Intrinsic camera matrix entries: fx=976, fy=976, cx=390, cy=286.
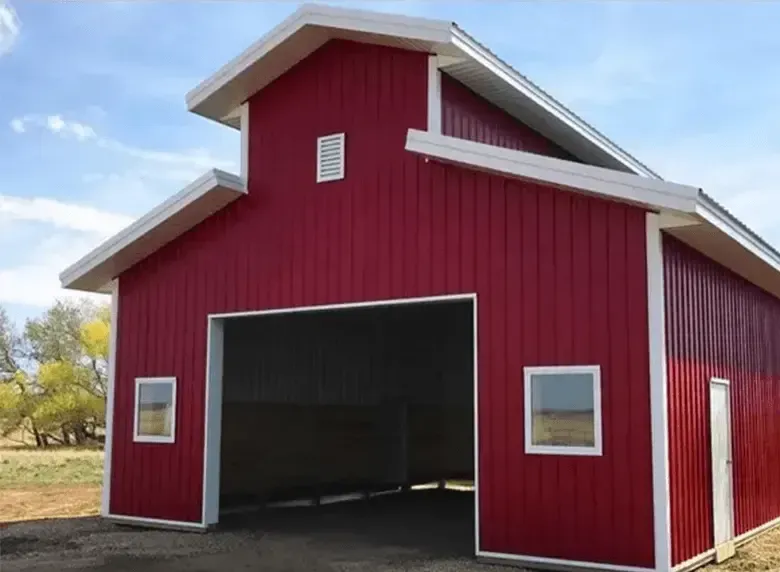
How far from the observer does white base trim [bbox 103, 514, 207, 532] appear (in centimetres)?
1223

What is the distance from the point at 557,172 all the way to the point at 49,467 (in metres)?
18.6

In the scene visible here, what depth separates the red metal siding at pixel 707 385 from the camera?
30.9 feet

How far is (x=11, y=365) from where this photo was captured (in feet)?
147

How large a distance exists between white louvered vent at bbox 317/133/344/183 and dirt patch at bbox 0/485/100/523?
6.82m

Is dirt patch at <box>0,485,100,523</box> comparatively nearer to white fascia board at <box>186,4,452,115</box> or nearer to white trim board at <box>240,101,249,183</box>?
white trim board at <box>240,101,249,183</box>

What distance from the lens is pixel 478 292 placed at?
10148mm

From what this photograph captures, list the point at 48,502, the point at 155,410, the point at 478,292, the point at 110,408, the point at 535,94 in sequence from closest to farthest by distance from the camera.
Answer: the point at 478,292 < the point at 535,94 < the point at 155,410 < the point at 110,408 < the point at 48,502

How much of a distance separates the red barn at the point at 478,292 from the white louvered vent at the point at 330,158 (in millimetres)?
27

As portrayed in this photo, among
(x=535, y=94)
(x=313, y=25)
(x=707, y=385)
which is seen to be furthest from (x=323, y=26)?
(x=707, y=385)

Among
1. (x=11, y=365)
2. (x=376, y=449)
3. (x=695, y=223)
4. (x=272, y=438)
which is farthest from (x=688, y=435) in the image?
(x=11, y=365)

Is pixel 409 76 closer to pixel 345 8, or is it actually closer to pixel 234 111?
pixel 345 8

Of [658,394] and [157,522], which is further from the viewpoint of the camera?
[157,522]

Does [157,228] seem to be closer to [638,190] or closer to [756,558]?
[638,190]

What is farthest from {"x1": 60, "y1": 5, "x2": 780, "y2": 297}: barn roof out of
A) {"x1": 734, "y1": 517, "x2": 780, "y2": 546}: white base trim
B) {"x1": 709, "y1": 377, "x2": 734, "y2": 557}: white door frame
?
{"x1": 734, "y1": 517, "x2": 780, "y2": 546}: white base trim
